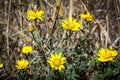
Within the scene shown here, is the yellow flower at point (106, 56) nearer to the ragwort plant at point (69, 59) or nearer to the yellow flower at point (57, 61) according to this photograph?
the ragwort plant at point (69, 59)

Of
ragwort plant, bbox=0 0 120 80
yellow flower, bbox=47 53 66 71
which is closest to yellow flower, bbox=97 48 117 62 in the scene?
ragwort plant, bbox=0 0 120 80

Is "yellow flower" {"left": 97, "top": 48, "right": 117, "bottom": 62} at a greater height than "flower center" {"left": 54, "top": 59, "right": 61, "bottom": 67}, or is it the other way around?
"yellow flower" {"left": 97, "top": 48, "right": 117, "bottom": 62}

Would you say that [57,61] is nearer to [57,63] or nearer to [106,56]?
[57,63]

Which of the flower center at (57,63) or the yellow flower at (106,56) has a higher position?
the yellow flower at (106,56)

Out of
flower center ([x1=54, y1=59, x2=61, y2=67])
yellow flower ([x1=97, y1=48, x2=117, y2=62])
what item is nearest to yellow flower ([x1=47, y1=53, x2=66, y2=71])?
flower center ([x1=54, y1=59, x2=61, y2=67])

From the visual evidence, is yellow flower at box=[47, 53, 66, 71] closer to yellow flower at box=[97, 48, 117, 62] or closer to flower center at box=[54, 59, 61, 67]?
flower center at box=[54, 59, 61, 67]

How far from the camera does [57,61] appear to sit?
1.94m

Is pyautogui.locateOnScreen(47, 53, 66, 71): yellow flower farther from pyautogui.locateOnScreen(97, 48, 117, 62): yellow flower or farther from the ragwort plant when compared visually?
pyautogui.locateOnScreen(97, 48, 117, 62): yellow flower

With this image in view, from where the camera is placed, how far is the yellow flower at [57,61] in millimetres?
1911

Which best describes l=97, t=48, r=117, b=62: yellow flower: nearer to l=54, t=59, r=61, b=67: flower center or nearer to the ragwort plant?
the ragwort plant

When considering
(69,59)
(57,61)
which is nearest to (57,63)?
(57,61)

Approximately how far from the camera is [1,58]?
236 centimetres

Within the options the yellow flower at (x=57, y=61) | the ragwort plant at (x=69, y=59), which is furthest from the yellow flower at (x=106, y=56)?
the yellow flower at (x=57, y=61)

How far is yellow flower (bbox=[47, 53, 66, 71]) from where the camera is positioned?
75.2 inches
